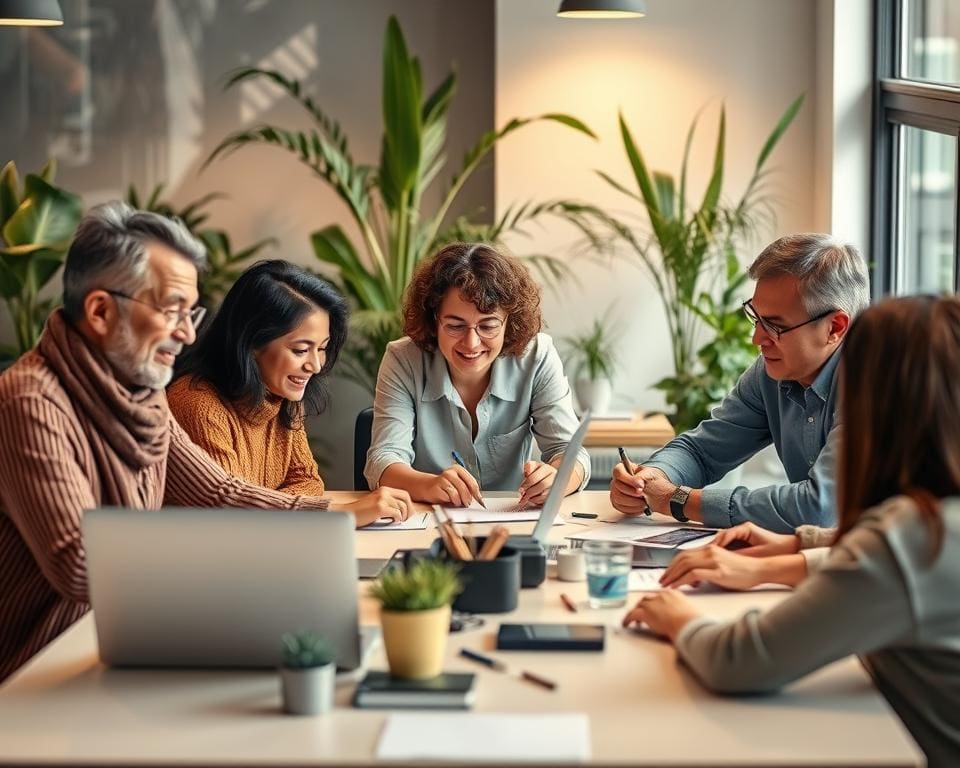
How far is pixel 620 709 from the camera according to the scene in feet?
5.08

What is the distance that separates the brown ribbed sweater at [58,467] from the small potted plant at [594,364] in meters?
2.58

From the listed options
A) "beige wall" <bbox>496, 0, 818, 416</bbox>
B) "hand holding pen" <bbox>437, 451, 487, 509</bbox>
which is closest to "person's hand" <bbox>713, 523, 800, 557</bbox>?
"hand holding pen" <bbox>437, 451, 487, 509</bbox>

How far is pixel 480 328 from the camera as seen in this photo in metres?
3.11

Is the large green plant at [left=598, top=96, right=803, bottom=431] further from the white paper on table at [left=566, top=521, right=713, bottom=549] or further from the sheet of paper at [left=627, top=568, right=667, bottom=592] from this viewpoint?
the sheet of paper at [left=627, top=568, right=667, bottom=592]

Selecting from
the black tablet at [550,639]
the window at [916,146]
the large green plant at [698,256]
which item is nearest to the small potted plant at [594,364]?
→ the large green plant at [698,256]

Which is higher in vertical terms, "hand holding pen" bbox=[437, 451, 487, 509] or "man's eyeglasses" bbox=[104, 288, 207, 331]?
"man's eyeglasses" bbox=[104, 288, 207, 331]

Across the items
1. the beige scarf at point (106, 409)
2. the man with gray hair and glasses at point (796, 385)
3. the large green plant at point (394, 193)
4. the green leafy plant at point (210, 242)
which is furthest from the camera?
the green leafy plant at point (210, 242)

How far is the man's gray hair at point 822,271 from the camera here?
8.59ft

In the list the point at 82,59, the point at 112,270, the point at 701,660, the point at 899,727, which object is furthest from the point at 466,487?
the point at 82,59

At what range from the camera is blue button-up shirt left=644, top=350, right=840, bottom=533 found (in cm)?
250

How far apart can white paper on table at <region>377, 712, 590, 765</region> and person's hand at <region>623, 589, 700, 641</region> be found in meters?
0.30

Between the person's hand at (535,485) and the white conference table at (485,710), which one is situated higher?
the person's hand at (535,485)

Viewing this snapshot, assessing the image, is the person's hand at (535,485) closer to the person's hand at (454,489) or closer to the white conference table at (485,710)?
the person's hand at (454,489)

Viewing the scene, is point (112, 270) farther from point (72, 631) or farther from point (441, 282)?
point (441, 282)
